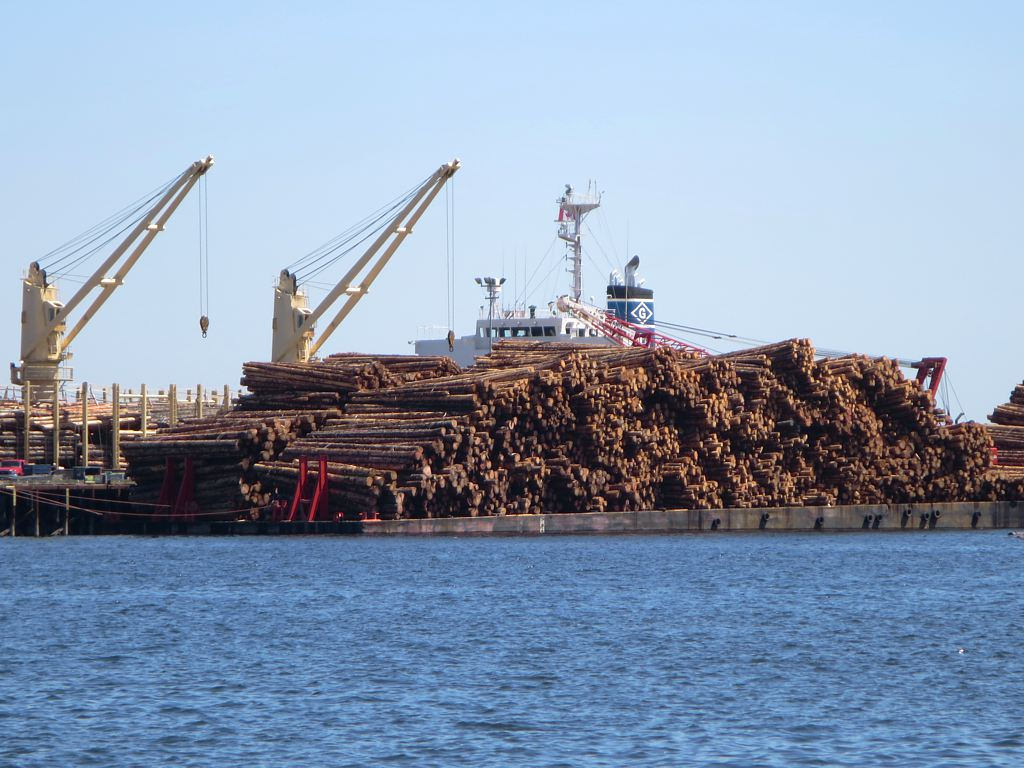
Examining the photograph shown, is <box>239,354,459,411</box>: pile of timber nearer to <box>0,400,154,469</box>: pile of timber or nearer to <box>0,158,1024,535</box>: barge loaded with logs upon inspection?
<box>0,158,1024,535</box>: barge loaded with logs

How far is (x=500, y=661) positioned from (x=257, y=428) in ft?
77.5

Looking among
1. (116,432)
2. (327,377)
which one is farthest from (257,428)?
(116,432)

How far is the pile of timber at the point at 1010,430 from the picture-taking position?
67.8 m

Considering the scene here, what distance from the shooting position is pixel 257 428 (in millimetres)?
47969

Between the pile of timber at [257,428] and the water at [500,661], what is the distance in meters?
5.72

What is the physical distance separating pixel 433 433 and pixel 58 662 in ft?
71.2

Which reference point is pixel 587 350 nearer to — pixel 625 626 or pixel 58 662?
pixel 625 626

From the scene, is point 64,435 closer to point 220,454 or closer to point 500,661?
point 220,454

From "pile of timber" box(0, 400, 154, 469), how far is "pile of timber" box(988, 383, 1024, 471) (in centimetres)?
3356

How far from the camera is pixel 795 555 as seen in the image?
1815 inches

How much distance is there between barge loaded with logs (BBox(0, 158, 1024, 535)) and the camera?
4706 cm

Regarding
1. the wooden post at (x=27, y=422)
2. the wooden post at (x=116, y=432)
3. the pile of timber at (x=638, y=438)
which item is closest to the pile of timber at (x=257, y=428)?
the pile of timber at (x=638, y=438)

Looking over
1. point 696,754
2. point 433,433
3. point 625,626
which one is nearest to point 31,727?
point 696,754

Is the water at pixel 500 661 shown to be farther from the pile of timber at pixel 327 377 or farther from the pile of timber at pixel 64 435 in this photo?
the pile of timber at pixel 64 435
